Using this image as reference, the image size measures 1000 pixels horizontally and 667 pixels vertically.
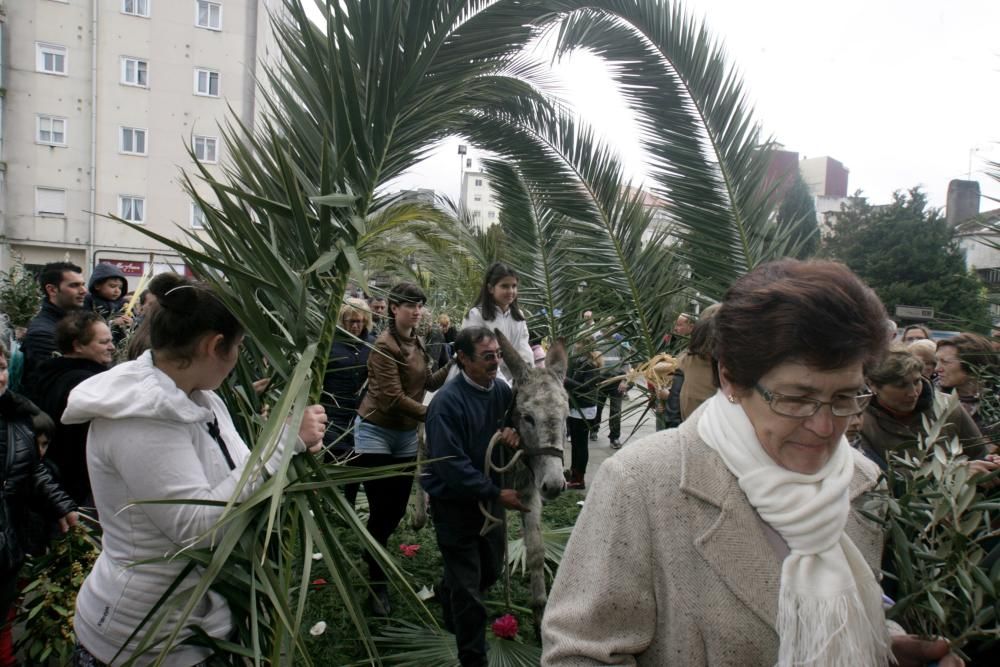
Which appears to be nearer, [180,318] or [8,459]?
[180,318]

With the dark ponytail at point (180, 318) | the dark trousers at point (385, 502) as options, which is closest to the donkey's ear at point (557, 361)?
the dark trousers at point (385, 502)

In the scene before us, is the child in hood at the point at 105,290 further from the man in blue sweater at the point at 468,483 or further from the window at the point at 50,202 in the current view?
the window at the point at 50,202

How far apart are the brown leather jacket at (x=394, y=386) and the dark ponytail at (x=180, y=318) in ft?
9.32

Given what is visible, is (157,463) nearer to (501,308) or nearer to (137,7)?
(501,308)

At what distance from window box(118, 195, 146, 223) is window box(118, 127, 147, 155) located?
2019 millimetres

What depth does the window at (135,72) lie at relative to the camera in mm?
30781

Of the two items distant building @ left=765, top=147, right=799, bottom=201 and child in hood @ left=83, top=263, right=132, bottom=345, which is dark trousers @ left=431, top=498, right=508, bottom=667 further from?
child in hood @ left=83, top=263, right=132, bottom=345

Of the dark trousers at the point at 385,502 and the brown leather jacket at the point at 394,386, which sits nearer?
the dark trousers at the point at 385,502

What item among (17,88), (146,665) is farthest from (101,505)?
(17,88)

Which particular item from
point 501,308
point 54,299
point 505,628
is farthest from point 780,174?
point 54,299

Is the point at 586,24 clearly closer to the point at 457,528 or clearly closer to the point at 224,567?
the point at 457,528

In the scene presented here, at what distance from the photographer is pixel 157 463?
2094 mm

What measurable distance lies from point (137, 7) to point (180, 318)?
35.3 metres

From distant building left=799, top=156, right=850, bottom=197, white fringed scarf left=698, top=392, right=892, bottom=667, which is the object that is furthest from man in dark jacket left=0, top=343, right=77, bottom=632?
distant building left=799, top=156, right=850, bottom=197
